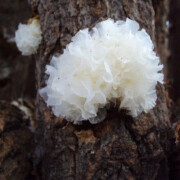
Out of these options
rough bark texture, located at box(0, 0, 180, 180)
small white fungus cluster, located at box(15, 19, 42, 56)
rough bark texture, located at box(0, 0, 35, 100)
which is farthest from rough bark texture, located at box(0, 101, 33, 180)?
rough bark texture, located at box(0, 0, 35, 100)

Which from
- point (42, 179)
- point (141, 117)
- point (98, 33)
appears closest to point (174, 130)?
point (141, 117)

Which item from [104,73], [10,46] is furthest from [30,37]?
[10,46]

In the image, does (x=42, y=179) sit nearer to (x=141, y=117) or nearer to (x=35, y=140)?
(x=35, y=140)

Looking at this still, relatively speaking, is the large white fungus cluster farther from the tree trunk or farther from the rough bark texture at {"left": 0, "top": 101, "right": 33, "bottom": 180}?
the rough bark texture at {"left": 0, "top": 101, "right": 33, "bottom": 180}

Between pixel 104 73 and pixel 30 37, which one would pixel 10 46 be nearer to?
pixel 30 37

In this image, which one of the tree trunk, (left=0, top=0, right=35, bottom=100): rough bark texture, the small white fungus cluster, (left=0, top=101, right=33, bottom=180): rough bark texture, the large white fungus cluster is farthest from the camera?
(left=0, top=0, right=35, bottom=100): rough bark texture

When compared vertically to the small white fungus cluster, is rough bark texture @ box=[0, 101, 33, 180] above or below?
below

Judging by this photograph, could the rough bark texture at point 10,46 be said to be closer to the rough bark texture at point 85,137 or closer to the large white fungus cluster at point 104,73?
the rough bark texture at point 85,137

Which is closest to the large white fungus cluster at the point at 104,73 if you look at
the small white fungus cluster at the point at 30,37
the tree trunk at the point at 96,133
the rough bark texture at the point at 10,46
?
the tree trunk at the point at 96,133
